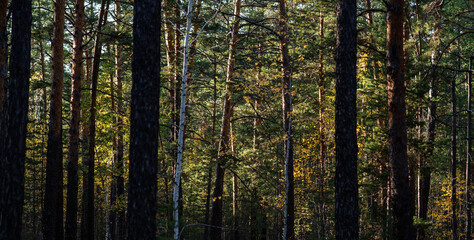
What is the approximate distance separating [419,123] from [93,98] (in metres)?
11.4

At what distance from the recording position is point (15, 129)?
6496mm

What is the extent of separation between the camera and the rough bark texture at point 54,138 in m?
10.5

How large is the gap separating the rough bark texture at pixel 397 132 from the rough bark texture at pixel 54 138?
9.53m

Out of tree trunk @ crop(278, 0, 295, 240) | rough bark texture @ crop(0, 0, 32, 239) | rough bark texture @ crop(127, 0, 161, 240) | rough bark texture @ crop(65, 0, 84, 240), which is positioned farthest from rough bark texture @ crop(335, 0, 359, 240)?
rough bark texture @ crop(65, 0, 84, 240)

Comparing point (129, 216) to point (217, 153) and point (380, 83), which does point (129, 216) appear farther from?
point (380, 83)

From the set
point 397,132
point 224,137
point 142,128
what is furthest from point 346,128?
point 224,137

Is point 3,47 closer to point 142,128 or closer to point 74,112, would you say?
point 74,112

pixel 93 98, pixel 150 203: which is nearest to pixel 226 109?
pixel 93 98

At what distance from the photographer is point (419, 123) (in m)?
11.5

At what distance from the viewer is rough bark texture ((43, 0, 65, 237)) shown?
10.5 meters

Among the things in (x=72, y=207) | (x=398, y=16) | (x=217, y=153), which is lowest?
(x=72, y=207)

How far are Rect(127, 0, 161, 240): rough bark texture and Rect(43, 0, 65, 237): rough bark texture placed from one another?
6.00 m

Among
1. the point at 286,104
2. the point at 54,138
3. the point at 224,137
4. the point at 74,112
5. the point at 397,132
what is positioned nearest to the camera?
the point at 397,132

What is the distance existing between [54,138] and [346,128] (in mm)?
8599
